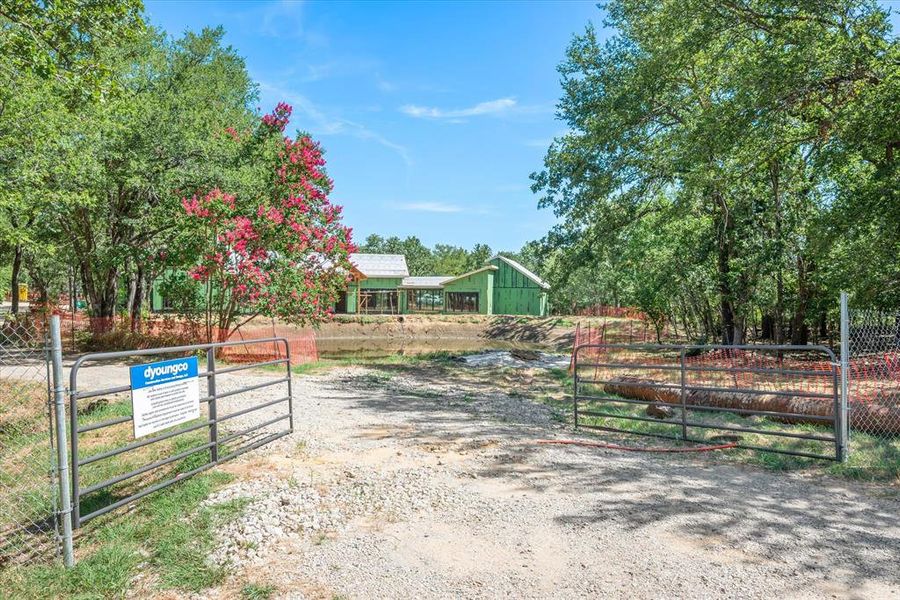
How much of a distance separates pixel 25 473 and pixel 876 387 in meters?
12.6

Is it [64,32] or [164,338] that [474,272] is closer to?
[164,338]

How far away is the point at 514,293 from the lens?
145 feet

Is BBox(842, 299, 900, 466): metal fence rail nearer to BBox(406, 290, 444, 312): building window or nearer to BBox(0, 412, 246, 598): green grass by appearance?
BBox(0, 412, 246, 598): green grass

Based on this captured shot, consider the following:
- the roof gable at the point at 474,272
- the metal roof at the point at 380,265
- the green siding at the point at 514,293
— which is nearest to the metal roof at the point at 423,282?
the roof gable at the point at 474,272

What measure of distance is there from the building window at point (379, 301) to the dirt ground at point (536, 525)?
1431 inches

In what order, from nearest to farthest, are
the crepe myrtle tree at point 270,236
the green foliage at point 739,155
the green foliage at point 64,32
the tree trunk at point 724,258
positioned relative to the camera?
the green foliage at point 64,32 → the green foliage at point 739,155 → the crepe myrtle tree at point 270,236 → the tree trunk at point 724,258

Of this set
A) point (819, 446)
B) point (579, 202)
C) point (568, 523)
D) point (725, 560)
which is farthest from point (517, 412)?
point (579, 202)

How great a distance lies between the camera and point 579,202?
1606cm

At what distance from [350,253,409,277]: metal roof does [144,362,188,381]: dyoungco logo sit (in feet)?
125

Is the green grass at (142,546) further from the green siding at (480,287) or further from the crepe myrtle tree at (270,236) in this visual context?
the green siding at (480,287)

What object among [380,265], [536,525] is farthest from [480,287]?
[536,525]

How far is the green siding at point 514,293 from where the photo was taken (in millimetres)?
43438

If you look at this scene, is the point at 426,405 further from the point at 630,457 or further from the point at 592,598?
the point at 592,598

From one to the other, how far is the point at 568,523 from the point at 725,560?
3.78 feet
